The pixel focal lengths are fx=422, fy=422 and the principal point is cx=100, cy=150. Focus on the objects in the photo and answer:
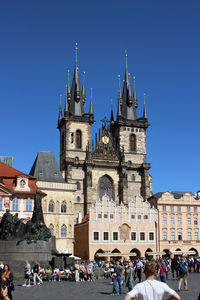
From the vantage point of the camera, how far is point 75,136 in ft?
242

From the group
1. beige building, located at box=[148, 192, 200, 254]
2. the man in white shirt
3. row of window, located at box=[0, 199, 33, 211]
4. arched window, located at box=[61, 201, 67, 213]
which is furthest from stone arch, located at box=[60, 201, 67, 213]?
the man in white shirt

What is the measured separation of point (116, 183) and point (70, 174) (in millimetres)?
8321

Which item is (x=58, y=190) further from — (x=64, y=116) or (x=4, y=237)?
(x=4, y=237)

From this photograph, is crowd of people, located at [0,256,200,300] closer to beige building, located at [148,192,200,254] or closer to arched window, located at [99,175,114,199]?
beige building, located at [148,192,200,254]

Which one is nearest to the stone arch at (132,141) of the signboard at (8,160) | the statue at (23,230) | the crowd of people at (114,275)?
the signboard at (8,160)

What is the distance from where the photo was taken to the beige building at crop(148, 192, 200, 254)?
201 ft

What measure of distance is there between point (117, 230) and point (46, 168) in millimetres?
12960

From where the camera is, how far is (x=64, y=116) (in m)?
74.7

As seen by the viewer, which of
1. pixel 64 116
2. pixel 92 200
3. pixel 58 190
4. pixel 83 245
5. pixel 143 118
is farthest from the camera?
pixel 143 118

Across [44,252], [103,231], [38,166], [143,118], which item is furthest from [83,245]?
[44,252]

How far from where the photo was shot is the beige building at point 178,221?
6118 centimetres

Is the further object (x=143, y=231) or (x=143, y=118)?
(x=143, y=118)

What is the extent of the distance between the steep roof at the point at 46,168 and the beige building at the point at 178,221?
15.8 metres

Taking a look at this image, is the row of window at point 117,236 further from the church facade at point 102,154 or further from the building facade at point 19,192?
the building facade at point 19,192
